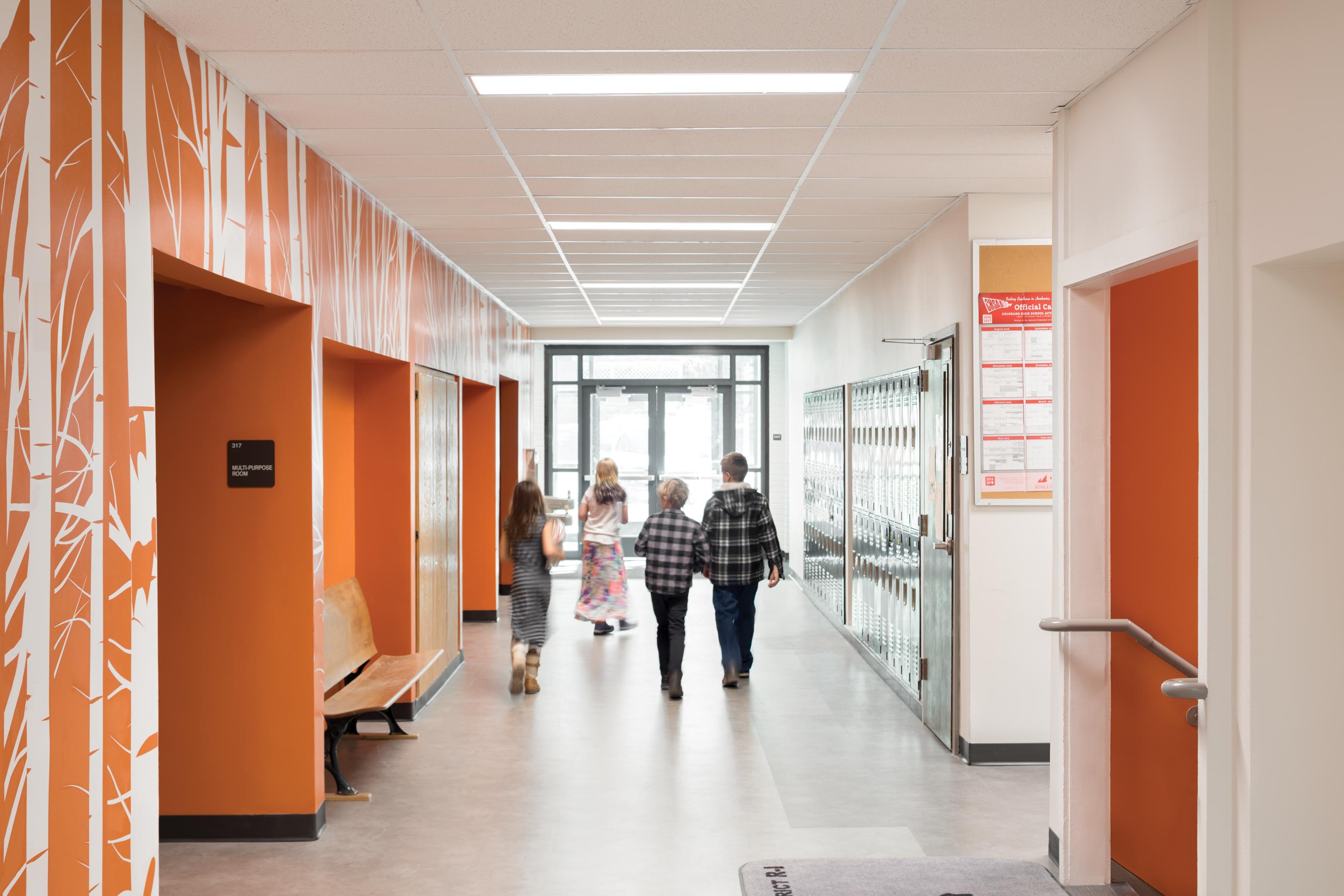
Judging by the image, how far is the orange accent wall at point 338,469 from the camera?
5.68 m

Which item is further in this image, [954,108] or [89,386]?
[954,108]

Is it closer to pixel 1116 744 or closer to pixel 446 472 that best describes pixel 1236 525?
pixel 1116 744

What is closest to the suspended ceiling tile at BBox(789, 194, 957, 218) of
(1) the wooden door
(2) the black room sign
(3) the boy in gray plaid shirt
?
(3) the boy in gray plaid shirt

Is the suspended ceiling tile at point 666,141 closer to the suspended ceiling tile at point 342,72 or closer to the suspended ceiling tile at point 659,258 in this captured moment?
the suspended ceiling tile at point 342,72

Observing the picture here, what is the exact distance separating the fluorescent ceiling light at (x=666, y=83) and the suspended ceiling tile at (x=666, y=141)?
1.39ft

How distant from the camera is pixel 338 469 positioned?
233 inches

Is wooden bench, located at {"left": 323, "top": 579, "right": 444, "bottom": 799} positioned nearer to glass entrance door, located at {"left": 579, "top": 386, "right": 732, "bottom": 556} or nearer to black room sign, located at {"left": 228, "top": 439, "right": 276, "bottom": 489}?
black room sign, located at {"left": 228, "top": 439, "right": 276, "bottom": 489}

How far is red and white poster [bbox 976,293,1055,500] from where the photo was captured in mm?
5066

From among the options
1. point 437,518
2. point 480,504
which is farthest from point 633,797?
point 480,504

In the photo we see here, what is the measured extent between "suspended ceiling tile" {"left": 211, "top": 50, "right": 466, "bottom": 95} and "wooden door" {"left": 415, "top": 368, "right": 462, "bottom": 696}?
112 inches

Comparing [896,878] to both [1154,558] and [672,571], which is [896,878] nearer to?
[1154,558]

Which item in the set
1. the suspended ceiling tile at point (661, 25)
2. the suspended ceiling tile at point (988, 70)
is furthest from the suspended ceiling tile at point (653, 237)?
the suspended ceiling tile at point (661, 25)

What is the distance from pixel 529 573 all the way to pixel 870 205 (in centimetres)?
317

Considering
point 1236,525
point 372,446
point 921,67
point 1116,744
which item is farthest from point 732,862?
point 372,446
